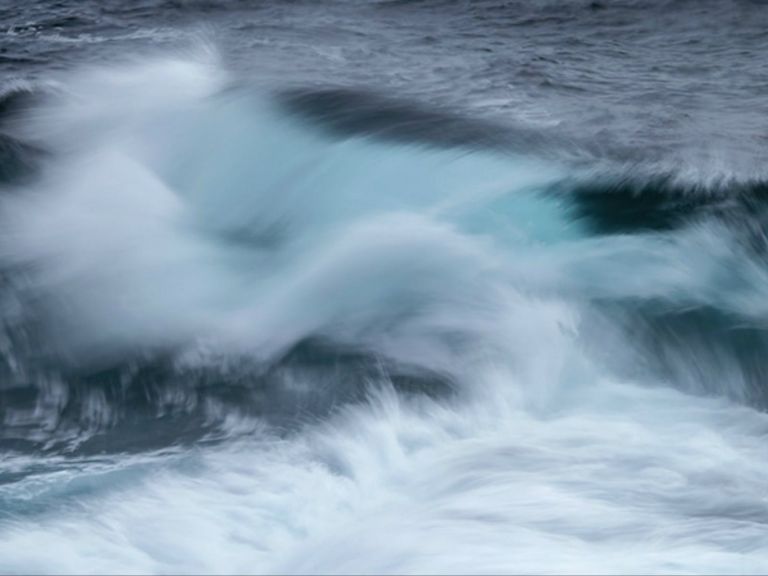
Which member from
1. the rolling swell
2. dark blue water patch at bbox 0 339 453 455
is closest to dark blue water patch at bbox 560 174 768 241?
the rolling swell

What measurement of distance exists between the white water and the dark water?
1cm

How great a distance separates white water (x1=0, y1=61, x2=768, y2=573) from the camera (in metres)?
3.08

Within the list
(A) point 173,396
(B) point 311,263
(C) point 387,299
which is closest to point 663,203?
(C) point 387,299

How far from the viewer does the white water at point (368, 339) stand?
3.08 meters

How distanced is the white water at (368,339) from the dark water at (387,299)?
12mm

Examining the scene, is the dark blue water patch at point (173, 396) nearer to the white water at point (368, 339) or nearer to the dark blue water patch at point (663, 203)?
the white water at point (368, 339)

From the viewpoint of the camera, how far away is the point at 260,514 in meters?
3.19

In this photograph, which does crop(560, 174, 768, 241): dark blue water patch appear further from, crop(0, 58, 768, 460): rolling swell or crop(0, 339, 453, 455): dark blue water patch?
crop(0, 339, 453, 455): dark blue water patch

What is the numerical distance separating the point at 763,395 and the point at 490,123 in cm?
218

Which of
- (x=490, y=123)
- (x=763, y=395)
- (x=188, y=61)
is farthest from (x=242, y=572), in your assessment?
(x=188, y=61)

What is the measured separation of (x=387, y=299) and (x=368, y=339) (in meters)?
0.32

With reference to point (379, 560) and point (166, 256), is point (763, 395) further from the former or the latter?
point (166, 256)

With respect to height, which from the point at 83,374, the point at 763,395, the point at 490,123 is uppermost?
the point at 490,123

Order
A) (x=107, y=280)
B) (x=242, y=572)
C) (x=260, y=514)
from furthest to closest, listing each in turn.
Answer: (x=107, y=280) < (x=260, y=514) < (x=242, y=572)
